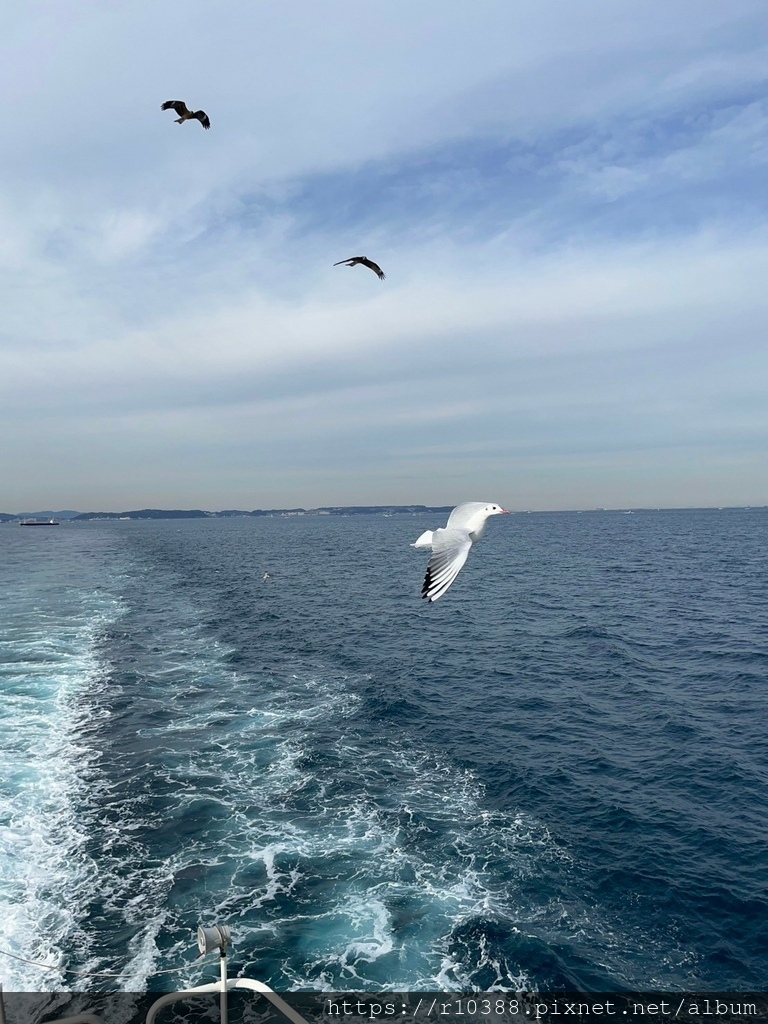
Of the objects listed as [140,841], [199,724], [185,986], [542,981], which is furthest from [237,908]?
[199,724]

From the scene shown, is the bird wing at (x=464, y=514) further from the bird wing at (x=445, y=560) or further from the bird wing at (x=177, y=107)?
the bird wing at (x=177, y=107)

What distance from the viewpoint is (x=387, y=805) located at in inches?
805

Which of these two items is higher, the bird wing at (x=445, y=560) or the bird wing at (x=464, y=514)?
the bird wing at (x=464, y=514)

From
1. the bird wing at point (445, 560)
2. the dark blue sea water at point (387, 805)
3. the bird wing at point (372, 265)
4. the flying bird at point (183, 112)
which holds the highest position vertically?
the flying bird at point (183, 112)

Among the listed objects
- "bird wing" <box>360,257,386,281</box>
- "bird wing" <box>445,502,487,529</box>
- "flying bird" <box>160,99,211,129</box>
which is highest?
"flying bird" <box>160,99,211,129</box>

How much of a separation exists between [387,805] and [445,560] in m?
15.5

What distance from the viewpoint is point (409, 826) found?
62.6ft

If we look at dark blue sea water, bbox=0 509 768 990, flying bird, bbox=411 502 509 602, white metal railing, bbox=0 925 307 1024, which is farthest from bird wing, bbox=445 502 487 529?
dark blue sea water, bbox=0 509 768 990

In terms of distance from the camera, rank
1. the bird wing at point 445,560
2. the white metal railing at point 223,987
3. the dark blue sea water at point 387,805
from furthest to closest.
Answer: the dark blue sea water at point 387,805
the bird wing at point 445,560
the white metal railing at point 223,987

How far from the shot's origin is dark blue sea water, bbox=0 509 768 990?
14.3 m

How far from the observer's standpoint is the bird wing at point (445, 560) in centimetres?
692

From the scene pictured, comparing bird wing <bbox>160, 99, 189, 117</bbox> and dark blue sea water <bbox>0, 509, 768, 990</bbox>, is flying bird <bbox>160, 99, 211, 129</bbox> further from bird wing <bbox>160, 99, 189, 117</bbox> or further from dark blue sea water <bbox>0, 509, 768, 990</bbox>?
dark blue sea water <bbox>0, 509, 768, 990</bbox>

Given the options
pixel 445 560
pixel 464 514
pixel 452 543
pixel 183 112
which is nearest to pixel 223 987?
pixel 445 560

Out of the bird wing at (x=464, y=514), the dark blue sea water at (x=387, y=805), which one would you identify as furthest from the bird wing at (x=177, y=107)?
the dark blue sea water at (x=387, y=805)
